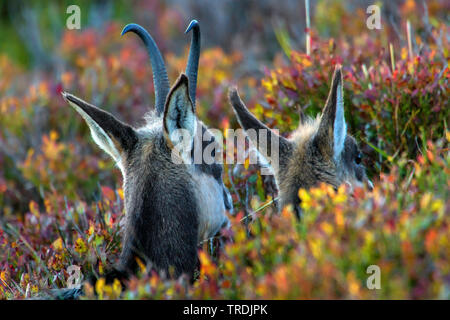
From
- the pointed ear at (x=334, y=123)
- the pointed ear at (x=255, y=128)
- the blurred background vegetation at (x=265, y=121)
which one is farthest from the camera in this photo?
the pointed ear at (x=255, y=128)

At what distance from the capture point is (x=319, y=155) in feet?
15.7

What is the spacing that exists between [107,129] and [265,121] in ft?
8.38

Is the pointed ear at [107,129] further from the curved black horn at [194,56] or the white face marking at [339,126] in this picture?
the white face marking at [339,126]

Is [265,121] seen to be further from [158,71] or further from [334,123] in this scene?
[334,123]

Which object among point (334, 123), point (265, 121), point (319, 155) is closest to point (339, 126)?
point (334, 123)

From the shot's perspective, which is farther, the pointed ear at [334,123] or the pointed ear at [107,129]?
the pointed ear at [107,129]

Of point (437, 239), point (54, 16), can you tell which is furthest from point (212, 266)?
point (54, 16)

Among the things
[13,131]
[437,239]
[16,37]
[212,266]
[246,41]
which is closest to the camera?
[437,239]

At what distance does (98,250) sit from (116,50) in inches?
335

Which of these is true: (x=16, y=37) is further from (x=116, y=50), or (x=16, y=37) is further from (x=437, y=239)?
(x=437, y=239)

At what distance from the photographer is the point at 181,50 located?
13.6 meters

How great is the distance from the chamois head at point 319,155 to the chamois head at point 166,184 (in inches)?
21.2

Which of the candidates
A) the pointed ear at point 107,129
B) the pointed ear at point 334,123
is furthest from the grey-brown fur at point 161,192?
the pointed ear at point 334,123

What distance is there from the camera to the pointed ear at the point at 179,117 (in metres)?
4.28
